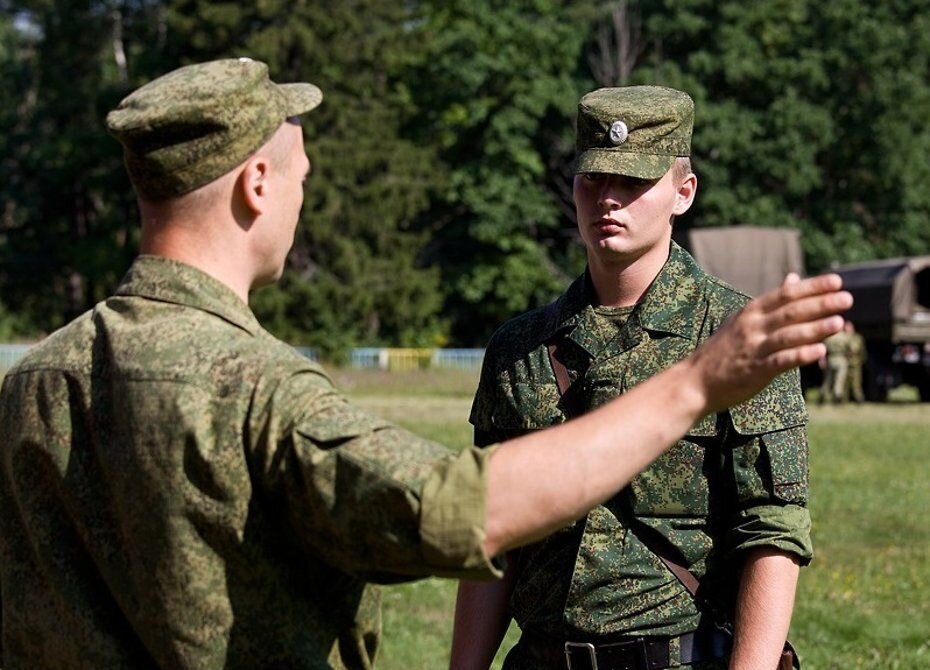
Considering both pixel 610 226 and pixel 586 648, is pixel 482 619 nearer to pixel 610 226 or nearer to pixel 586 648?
pixel 586 648

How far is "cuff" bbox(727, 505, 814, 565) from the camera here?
366 centimetres

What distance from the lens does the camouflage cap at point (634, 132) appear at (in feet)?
13.3

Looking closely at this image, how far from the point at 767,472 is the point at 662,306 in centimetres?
48

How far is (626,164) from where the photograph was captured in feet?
13.2

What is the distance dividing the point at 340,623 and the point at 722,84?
59.6 metres

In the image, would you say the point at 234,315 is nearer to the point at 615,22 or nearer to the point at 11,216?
the point at 615,22

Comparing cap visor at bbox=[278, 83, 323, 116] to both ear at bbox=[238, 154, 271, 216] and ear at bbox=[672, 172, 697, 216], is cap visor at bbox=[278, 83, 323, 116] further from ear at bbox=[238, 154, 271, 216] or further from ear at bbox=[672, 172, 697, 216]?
ear at bbox=[672, 172, 697, 216]

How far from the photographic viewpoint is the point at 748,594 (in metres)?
3.68

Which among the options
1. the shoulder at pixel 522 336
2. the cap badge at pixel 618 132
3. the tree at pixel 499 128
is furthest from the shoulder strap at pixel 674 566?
the tree at pixel 499 128

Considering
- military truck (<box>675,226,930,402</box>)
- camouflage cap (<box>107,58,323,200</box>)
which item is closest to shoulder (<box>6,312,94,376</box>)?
camouflage cap (<box>107,58,323,200</box>)

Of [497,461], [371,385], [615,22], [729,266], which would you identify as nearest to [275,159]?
[497,461]

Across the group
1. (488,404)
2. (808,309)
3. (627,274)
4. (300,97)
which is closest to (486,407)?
(488,404)

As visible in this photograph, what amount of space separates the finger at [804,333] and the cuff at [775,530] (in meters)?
1.32

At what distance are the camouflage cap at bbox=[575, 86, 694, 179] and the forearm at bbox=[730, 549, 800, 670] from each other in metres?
0.97
